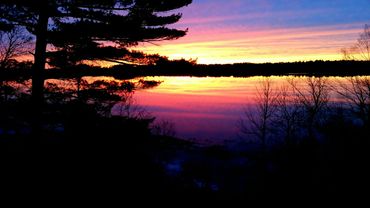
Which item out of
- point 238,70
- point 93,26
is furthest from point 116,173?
point 93,26

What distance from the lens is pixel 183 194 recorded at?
3689mm

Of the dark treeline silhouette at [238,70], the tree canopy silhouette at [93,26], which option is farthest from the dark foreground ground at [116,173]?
the tree canopy silhouette at [93,26]

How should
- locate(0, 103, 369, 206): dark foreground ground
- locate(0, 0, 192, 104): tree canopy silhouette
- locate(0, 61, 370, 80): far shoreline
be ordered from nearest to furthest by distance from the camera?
1. locate(0, 61, 370, 80): far shoreline
2. locate(0, 103, 369, 206): dark foreground ground
3. locate(0, 0, 192, 104): tree canopy silhouette

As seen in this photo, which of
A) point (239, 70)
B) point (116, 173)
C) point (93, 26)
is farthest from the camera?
point (93, 26)

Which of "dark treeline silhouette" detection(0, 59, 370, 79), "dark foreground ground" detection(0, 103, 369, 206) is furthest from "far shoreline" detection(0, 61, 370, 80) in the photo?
"dark foreground ground" detection(0, 103, 369, 206)

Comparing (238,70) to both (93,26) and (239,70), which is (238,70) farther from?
(93,26)

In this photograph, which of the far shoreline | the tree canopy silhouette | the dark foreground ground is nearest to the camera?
the far shoreline

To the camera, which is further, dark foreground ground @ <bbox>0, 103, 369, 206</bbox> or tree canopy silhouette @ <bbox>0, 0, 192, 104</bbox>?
tree canopy silhouette @ <bbox>0, 0, 192, 104</bbox>

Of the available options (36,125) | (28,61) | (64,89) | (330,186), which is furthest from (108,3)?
(330,186)

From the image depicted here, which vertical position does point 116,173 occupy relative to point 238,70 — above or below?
below

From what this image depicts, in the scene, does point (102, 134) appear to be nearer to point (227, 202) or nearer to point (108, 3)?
point (227, 202)

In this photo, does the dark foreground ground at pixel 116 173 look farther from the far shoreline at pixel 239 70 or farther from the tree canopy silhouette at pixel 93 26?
the tree canopy silhouette at pixel 93 26

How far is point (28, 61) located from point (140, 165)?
12.6 meters

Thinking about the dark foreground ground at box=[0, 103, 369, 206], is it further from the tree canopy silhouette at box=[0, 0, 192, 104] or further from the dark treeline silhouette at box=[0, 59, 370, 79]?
the tree canopy silhouette at box=[0, 0, 192, 104]
